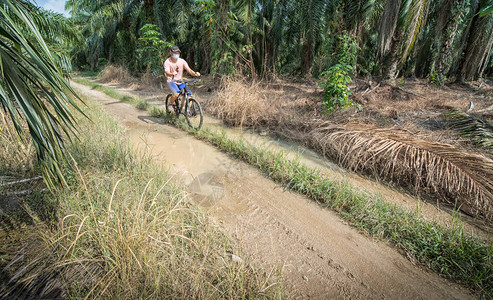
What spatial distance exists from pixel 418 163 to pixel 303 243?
216cm

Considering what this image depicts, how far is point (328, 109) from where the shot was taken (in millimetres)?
5574

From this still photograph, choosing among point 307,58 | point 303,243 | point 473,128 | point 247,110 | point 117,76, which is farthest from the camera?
point 307,58

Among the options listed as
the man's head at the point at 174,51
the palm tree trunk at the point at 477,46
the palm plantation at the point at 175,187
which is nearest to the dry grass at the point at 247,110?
the palm plantation at the point at 175,187

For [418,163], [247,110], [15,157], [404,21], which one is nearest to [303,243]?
[418,163]

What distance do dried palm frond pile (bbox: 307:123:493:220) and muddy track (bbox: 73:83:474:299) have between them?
46.9 inches

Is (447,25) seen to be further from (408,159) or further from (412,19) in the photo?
(408,159)

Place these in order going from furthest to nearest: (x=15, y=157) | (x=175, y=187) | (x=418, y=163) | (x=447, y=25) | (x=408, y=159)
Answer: (x=447, y=25), (x=408, y=159), (x=418, y=163), (x=15, y=157), (x=175, y=187)

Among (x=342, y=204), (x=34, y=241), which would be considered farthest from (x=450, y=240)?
(x=34, y=241)

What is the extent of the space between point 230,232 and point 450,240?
205 cm

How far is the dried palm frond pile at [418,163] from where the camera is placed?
278 centimetres

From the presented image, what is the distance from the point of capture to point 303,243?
Answer: 2.33 metres

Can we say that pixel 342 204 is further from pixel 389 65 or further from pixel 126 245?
pixel 389 65

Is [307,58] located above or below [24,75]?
above

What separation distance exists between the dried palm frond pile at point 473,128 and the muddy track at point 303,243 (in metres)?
2.76
